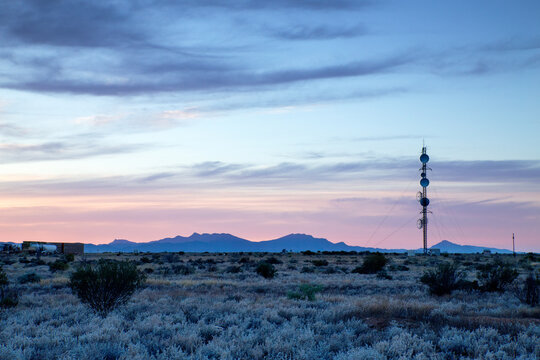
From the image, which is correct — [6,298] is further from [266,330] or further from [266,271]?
[266,271]

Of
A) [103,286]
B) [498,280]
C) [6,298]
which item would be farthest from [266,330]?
[498,280]

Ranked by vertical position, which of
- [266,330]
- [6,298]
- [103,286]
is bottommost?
[266,330]

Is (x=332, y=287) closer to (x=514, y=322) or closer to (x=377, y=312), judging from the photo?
(x=377, y=312)

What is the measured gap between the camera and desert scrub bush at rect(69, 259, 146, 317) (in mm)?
15281

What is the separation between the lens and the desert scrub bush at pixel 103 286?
1528 cm

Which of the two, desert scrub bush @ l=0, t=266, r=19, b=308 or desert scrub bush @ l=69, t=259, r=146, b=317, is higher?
desert scrub bush @ l=69, t=259, r=146, b=317

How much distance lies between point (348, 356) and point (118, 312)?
7.89 metres

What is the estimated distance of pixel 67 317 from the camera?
13750 millimetres

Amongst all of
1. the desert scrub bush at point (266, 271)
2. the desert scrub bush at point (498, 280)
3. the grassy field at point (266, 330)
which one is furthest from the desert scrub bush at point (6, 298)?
the desert scrub bush at point (498, 280)

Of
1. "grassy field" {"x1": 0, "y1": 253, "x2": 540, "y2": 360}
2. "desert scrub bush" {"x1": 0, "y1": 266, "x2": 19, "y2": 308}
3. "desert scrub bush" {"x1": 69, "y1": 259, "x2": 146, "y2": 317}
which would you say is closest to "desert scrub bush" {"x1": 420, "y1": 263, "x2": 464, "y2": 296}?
"grassy field" {"x1": 0, "y1": 253, "x2": 540, "y2": 360}

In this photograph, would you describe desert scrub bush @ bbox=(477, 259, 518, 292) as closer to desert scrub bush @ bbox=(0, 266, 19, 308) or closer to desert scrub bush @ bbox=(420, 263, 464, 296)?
desert scrub bush @ bbox=(420, 263, 464, 296)

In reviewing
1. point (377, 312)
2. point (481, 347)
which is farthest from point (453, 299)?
point (481, 347)

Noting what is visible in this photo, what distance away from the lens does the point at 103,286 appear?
15.3 meters

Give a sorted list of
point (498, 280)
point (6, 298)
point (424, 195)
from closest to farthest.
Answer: point (6, 298) < point (498, 280) < point (424, 195)
